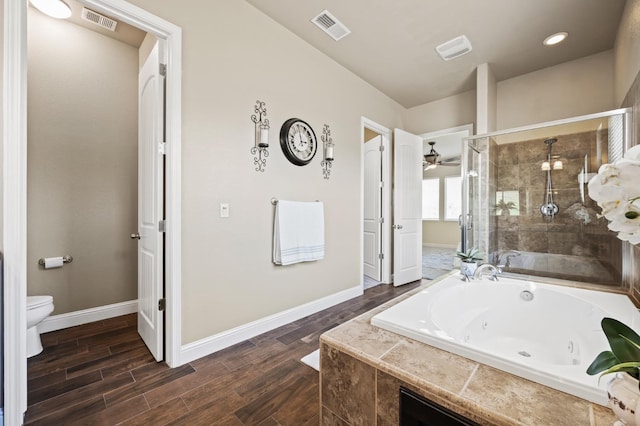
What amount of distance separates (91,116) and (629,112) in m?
4.42

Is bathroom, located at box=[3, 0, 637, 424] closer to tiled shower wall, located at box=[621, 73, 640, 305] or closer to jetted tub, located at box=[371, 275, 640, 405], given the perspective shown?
tiled shower wall, located at box=[621, 73, 640, 305]

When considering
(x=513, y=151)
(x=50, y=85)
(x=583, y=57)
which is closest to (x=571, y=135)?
(x=513, y=151)

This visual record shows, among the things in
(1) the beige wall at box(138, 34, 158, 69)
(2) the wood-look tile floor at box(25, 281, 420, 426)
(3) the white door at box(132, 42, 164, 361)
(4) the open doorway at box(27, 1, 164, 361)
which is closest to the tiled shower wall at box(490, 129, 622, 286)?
(2) the wood-look tile floor at box(25, 281, 420, 426)

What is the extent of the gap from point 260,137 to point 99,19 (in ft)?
5.89

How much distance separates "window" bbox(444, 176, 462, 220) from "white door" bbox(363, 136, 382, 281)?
487cm

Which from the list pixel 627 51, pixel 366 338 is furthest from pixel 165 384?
pixel 627 51

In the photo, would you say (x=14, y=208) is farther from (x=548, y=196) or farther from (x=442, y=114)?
(x=442, y=114)

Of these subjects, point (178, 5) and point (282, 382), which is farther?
point (178, 5)

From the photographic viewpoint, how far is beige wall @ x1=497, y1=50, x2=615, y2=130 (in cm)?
282

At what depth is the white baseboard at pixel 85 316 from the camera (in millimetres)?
2267

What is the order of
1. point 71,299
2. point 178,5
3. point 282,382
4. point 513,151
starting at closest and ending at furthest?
point 282,382 → point 178,5 → point 71,299 → point 513,151

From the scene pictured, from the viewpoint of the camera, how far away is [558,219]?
2572 millimetres

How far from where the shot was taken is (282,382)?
1.65 meters

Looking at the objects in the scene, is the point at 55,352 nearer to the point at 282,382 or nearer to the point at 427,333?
the point at 282,382
